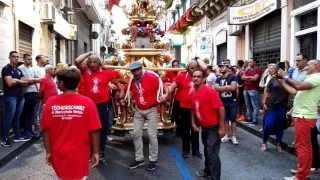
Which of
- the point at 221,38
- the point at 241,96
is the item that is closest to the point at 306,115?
the point at 241,96

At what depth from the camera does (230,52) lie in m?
19.2

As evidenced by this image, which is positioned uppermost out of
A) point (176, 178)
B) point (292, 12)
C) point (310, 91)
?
point (292, 12)

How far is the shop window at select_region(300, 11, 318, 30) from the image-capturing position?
1088cm

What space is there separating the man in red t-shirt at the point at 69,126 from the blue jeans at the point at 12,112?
182 inches

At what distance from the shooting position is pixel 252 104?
11.1 metres

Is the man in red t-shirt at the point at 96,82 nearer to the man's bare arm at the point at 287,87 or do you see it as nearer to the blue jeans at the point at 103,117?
the blue jeans at the point at 103,117

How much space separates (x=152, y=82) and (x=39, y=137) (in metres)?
4.22

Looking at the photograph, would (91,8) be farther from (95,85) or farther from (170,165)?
(170,165)

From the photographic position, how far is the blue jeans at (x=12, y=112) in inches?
309

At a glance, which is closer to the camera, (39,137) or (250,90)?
(39,137)

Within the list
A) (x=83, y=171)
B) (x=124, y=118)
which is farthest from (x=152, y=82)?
(x=83, y=171)

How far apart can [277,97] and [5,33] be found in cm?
705

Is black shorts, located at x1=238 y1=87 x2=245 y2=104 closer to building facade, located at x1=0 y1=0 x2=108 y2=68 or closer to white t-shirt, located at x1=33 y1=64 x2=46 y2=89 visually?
white t-shirt, located at x1=33 y1=64 x2=46 y2=89

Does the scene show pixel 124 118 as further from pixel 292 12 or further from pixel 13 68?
pixel 292 12
